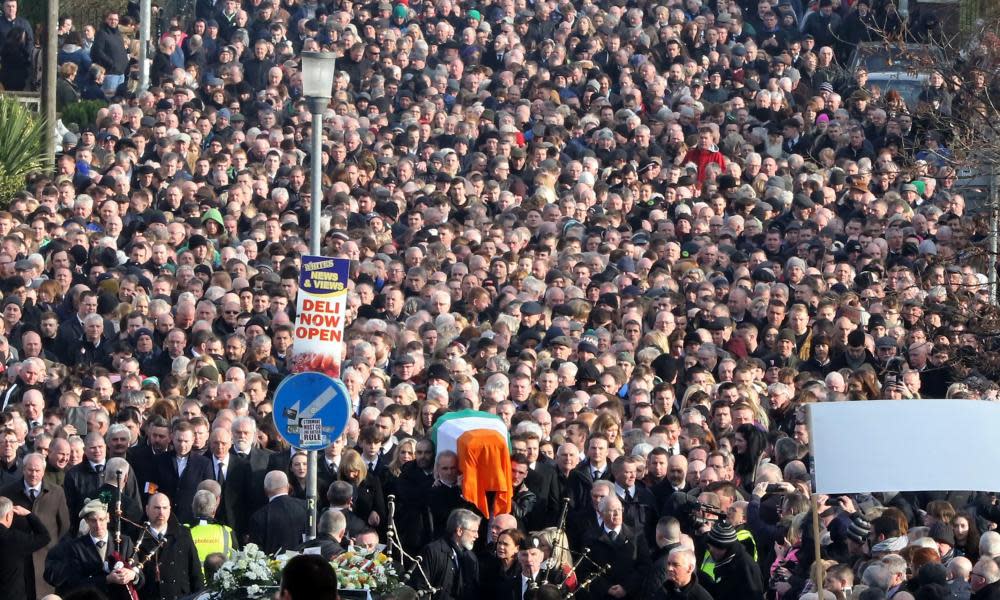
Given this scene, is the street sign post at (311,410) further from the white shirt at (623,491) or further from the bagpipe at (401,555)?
the white shirt at (623,491)

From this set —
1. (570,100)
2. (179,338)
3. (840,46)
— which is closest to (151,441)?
(179,338)

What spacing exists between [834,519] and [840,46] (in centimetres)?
1800

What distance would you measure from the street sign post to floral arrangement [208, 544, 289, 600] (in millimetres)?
2763

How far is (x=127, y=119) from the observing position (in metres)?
25.6

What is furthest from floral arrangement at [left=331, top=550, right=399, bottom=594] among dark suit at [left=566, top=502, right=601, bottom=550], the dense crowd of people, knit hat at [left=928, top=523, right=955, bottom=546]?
knit hat at [left=928, top=523, right=955, bottom=546]

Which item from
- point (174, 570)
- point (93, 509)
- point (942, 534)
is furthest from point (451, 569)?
point (942, 534)

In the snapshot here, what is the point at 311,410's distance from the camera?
14617mm

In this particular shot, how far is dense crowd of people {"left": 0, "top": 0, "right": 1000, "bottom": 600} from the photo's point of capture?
14.6m

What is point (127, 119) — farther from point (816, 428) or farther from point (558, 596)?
point (816, 428)

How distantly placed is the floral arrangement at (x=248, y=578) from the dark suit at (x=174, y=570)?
7.74 ft

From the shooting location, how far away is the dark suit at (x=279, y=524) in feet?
49.2

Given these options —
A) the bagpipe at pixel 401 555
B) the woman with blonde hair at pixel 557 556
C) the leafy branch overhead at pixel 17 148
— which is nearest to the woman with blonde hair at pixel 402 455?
the bagpipe at pixel 401 555

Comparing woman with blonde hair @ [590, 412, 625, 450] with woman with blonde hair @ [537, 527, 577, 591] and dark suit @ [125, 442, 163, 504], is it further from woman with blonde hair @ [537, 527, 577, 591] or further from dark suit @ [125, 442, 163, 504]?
dark suit @ [125, 442, 163, 504]

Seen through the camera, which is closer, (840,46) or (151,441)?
(151,441)
